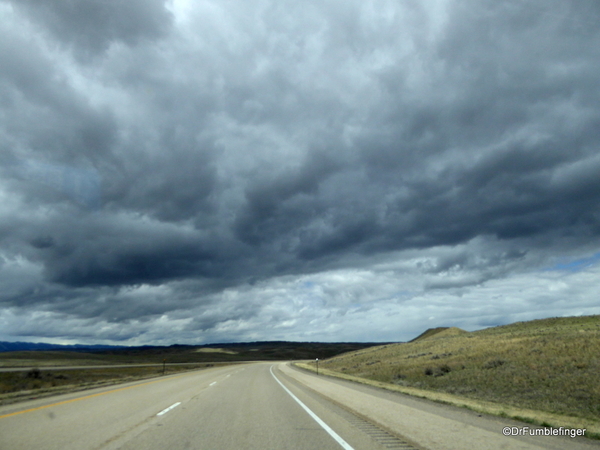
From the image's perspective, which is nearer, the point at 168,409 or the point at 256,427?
the point at 256,427

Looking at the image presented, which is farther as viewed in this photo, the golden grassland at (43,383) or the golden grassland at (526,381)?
the golden grassland at (43,383)

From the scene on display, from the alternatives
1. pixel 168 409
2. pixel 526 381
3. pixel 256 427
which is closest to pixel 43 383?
pixel 168 409

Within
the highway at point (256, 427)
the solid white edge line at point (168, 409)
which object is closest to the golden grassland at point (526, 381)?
the highway at point (256, 427)

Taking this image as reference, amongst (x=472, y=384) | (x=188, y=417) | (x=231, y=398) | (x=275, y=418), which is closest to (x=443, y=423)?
(x=275, y=418)

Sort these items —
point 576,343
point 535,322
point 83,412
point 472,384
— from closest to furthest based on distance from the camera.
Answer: point 83,412, point 472,384, point 576,343, point 535,322

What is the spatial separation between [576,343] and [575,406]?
14.8 meters

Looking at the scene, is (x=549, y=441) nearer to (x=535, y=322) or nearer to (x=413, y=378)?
(x=413, y=378)

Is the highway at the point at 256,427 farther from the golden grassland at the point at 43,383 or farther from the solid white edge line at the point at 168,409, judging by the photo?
the golden grassland at the point at 43,383

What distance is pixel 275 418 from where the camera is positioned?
1234 cm

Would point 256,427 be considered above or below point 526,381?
above

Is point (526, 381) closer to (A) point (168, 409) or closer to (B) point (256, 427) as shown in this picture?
(B) point (256, 427)

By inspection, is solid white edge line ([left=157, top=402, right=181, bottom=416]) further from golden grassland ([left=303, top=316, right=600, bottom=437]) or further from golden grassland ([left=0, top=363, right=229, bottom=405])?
golden grassland ([left=303, top=316, right=600, bottom=437])

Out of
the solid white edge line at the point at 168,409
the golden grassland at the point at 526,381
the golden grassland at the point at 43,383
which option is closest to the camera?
the solid white edge line at the point at 168,409

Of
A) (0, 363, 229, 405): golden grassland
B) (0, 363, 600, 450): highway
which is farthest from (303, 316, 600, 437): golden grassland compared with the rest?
(0, 363, 229, 405): golden grassland
